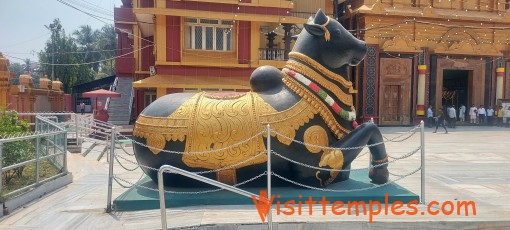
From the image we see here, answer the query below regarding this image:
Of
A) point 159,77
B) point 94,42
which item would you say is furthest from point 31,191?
point 94,42

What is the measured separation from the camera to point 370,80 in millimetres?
20578

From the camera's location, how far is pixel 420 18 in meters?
21.0

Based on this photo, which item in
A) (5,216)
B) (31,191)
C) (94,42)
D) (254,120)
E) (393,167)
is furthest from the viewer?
(94,42)

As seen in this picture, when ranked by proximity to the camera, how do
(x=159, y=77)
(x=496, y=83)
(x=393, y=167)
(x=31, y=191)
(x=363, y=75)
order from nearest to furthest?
(x=31, y=191)
(x=393, y=167)
(x=159, y=77)
(x=363, y=75)
(x=496, y=83)

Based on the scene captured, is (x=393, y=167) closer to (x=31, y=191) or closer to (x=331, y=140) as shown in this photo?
(x=331, y=140)

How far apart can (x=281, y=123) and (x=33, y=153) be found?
4.05m

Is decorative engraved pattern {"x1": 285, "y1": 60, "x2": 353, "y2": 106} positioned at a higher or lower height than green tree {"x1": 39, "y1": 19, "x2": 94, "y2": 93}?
lower

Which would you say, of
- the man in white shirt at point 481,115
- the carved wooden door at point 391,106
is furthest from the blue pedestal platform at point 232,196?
the man in white shirt at point 481,115

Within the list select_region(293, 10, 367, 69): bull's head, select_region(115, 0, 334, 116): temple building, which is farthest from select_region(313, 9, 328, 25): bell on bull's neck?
select_region(115, 0, 334, 116): temple building

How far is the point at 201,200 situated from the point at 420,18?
1997cm

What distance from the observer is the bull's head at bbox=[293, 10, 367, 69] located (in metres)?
5.36

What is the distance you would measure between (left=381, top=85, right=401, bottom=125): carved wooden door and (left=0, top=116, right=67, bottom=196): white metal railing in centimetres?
1764

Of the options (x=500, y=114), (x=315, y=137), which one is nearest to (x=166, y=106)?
(x=315, y=137)

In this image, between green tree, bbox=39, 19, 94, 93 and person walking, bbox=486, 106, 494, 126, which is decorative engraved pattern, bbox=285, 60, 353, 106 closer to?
person walking, bbox=486, 106, 494, 126
